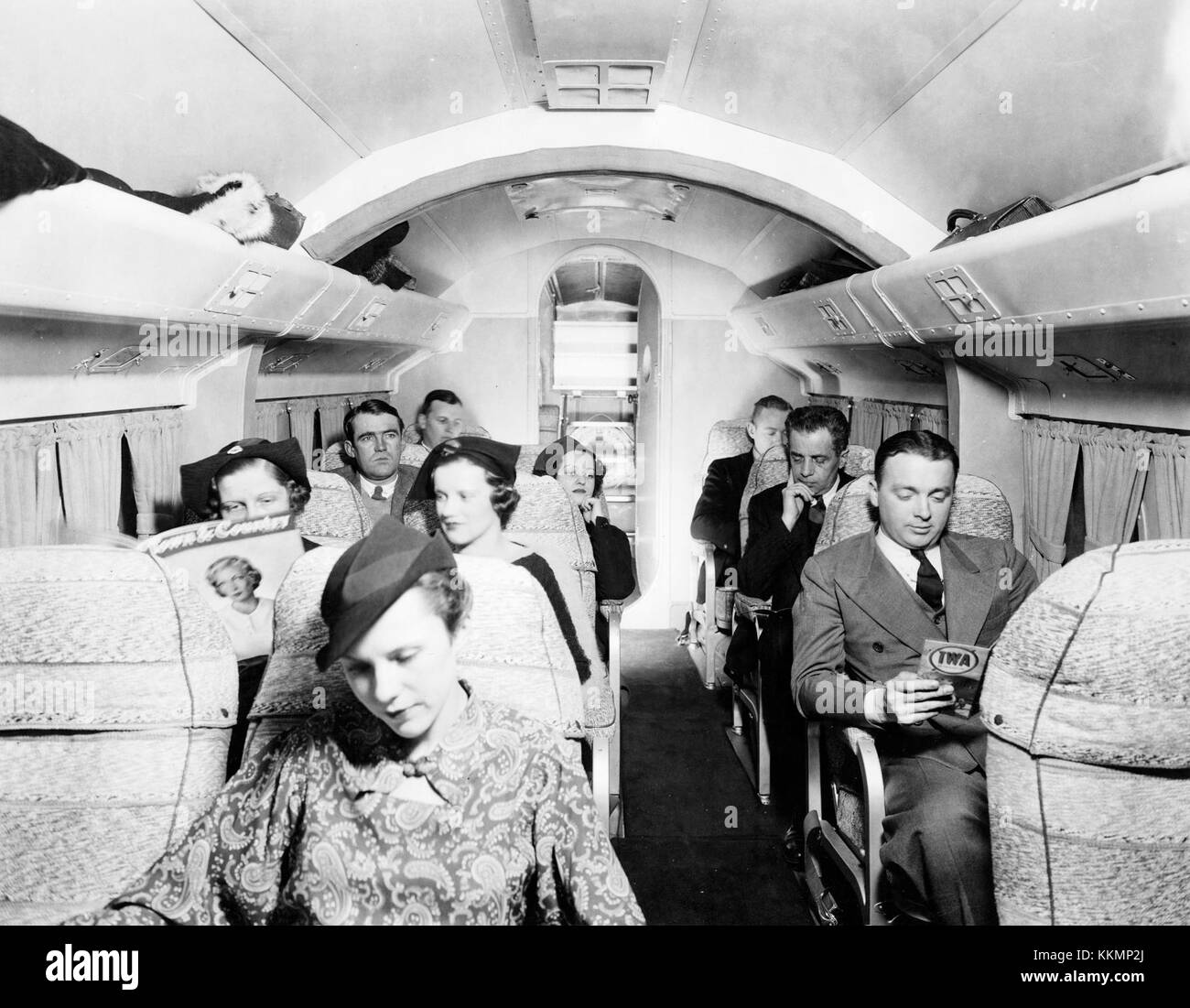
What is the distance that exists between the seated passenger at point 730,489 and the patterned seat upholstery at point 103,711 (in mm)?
3928

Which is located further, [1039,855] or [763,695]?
[763,695]

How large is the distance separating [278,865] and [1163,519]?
286 cm

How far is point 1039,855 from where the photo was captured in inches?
61.2

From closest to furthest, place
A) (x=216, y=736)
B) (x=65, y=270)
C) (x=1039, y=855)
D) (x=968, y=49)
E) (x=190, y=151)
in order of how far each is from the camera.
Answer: (x=1039, y=855)
(x=216, y=736)
(x=65, y=270)
(x=968, y=49)
(x=190, y=151)

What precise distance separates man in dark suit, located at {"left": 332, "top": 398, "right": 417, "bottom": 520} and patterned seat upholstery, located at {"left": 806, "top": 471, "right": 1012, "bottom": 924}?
2.27 m

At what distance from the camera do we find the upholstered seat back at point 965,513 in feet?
9.63

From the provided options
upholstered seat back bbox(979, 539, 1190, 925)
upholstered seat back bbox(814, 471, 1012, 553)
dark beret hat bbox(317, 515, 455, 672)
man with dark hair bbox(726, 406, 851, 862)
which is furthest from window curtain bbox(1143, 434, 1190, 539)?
dark beret hat bbox(317, 515, 455, 672)

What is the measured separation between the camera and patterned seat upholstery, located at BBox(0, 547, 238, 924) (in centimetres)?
165

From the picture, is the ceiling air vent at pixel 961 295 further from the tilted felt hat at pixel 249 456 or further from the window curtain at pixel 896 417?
the tilted felt hat at pixel 249 456

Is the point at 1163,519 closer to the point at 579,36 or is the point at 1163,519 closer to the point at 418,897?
the point at 579,36

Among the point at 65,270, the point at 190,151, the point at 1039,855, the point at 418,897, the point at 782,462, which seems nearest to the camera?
the point at 418,897

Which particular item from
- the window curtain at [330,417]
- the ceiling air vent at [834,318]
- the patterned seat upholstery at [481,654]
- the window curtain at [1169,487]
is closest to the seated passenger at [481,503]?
the patterned seat upholstery at [481,654]

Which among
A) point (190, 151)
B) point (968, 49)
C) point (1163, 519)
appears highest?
point (968, 49)

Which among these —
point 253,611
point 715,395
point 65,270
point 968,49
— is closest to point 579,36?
point 968,49
